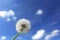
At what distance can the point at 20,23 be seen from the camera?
5.98m

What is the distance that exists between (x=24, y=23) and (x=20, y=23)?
0.94ft

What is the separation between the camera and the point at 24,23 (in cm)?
598
